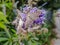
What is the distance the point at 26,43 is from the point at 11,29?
39cm

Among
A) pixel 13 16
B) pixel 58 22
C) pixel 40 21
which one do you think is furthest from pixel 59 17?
pixel 40 21

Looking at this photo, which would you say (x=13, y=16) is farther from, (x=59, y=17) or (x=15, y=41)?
(x=59, y=17)

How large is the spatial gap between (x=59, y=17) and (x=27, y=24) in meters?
Result: 6.59

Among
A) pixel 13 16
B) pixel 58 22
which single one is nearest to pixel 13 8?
pixel 13 16

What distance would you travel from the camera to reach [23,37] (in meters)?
1.47

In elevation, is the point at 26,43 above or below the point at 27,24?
below

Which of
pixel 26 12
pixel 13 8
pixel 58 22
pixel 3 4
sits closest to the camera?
pixel 26 12

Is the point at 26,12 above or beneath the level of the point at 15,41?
above

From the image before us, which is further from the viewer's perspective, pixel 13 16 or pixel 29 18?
pixel 13 16

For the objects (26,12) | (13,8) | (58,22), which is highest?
(26,12)

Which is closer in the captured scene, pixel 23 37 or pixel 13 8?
pixel 23 37

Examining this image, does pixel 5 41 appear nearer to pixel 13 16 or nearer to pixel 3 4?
pixel 3 4

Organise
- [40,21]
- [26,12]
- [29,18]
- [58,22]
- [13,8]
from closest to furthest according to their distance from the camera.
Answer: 1. [29,18]
2. [26,12]
3. [40,21]
4. [13,8]
5. [58,22]

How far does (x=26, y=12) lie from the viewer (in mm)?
1513
